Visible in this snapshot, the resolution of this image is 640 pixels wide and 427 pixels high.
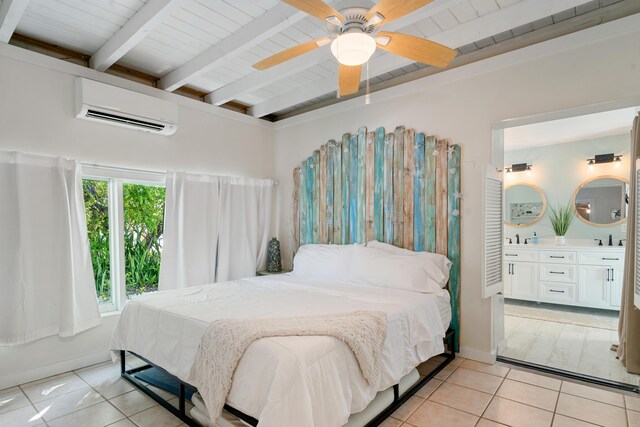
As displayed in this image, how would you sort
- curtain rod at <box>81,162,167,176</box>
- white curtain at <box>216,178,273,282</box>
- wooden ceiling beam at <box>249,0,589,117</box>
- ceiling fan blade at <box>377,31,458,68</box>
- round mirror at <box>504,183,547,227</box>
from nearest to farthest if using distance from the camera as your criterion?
ceiling fan blade at <box>377,31,458,68</box> < wooden ceiling beam at <box>249,0,589,117</box> < curtain rod at <box>81,162,167,176</box> < white curtain at <box>216,178,273,282</box> < round mirror at <box>504,183,547,227</box>

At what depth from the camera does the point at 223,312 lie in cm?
239

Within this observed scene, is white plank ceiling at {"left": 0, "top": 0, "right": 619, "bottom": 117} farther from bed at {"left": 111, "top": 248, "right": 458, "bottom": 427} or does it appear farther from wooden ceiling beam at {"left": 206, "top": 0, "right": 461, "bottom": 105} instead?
bed at {"left": 111, "top": 248, "right": 458, "bottom": 427}

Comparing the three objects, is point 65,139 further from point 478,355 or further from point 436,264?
point 478,355

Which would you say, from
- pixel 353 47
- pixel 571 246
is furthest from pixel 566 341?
pixel 353 47

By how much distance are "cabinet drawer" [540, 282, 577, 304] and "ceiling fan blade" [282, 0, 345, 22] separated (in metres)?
4.96


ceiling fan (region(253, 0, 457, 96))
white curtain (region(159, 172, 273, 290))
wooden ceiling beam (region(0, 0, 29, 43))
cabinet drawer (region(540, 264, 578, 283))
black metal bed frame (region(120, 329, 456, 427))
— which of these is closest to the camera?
ceiling fan (region(253, 0, 457, 96))

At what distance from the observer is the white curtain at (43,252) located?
2.71 meters

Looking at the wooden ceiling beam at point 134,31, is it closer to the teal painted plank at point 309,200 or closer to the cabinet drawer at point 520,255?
the teal painted plank at point 309,200

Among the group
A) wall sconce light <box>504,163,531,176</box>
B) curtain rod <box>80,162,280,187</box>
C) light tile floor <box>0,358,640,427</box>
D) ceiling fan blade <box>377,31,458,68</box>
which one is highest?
ceiling fan blade <box>377,31,458,68</box>

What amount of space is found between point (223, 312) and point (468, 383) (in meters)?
1.97

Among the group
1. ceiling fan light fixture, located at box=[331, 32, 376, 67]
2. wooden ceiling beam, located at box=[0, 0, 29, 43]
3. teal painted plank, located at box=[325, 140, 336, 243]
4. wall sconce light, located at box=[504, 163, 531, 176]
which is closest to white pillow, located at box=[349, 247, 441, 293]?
teal painted plank, located at box=[325, 140, 336, 243]

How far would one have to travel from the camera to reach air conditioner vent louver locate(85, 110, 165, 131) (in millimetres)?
3111

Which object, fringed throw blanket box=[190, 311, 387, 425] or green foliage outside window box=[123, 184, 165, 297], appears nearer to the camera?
fringed throw blanket box=[190, 311, 387, 425]

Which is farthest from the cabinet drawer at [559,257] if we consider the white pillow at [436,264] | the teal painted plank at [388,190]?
the teal painted plank at [388,190]
